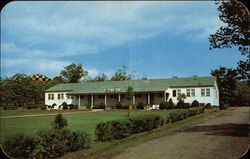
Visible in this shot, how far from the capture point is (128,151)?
27.4ft

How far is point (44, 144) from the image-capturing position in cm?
711

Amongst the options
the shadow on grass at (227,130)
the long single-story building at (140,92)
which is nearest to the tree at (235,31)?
the shadow on grass at (227,130)

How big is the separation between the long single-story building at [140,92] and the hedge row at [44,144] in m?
23.9

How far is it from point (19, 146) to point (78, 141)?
2.43 metres

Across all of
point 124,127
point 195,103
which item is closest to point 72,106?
point 195,103

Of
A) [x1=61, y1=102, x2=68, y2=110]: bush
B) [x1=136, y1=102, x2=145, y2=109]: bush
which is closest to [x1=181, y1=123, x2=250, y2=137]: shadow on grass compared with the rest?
[x1=136, y1=102, x2=145, y2=109]: bush

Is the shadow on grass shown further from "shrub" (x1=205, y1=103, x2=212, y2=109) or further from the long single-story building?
"shrub" (x1=205, y1=103, x2=212, y2=109)

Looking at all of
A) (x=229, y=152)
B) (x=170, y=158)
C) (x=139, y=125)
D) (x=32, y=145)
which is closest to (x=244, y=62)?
(x=229, y=152)

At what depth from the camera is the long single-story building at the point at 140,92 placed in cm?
3597

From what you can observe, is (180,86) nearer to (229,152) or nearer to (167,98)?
(167,98)

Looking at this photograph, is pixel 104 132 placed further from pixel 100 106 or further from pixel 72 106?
pixel 72 106

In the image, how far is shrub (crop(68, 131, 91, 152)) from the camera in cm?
835

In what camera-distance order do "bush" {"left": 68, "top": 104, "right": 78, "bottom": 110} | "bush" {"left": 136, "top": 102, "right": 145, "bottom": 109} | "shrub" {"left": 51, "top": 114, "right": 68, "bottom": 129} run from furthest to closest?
"bush" {"left": 68, "top": 104, "right": 78, "bottom": 110}
"bush" {"left": 136, "top": 102, "right": 145, "bottom": 109}
"shrub" {"left": 51, "top": 114, "right": 68, "bottom": 129}

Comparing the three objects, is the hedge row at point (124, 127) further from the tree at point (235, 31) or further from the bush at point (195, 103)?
the bush at point (195, 103)
